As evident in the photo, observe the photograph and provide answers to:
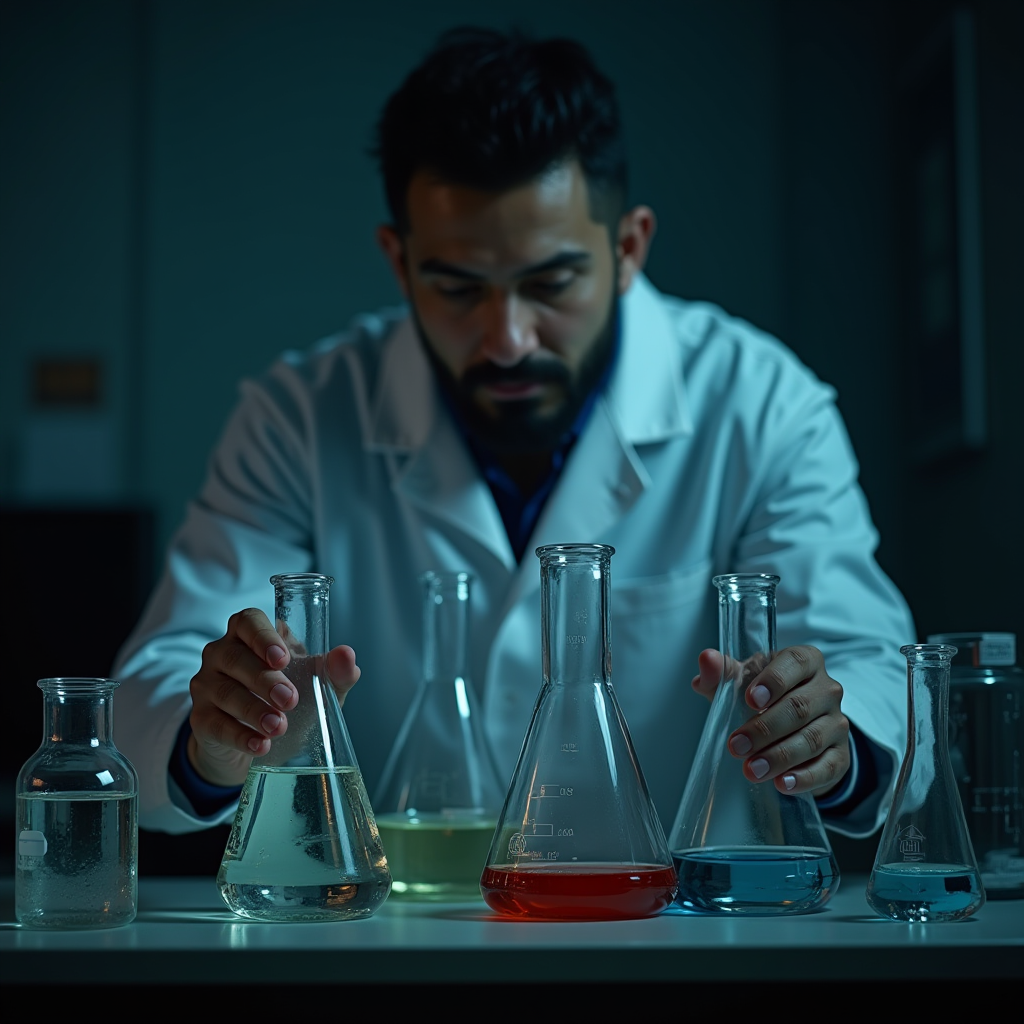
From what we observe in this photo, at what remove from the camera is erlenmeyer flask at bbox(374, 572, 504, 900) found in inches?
38.9

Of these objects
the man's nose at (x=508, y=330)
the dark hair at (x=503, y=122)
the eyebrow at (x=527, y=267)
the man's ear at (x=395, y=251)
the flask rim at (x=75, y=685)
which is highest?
the dark hair at (x=503, y=122)

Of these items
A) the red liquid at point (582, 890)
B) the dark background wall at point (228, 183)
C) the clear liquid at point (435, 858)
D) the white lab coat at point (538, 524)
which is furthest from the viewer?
the dark background wall at point (228, 183)

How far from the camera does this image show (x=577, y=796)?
2.72 ft

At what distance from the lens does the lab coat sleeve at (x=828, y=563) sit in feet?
3.71

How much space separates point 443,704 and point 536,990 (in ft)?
1.11

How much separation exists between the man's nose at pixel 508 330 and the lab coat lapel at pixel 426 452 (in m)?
0.23

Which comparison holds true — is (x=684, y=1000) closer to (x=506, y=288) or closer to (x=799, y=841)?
(x=799, y=841)

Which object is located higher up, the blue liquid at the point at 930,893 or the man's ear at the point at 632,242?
the man's ear at the point at 632,242

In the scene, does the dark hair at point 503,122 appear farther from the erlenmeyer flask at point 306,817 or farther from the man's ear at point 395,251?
the erlenmeyer flask at point 306,817

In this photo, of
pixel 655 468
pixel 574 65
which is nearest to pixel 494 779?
pixel 655 468

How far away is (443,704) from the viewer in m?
1.08

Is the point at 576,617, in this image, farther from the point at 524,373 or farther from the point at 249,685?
the point at 524,373

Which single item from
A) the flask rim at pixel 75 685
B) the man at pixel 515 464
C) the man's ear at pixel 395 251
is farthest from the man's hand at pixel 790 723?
the man's ear at pixel 395 251

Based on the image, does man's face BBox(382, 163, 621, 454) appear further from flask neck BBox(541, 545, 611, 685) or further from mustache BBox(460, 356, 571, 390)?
flask neck BBox(541, 545, 611, 685)
